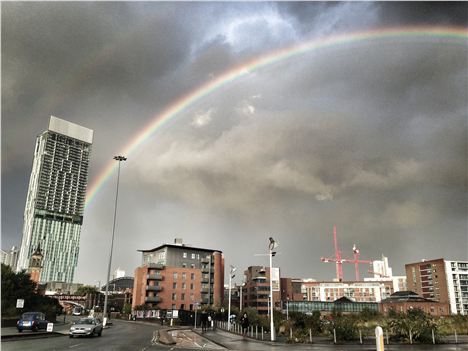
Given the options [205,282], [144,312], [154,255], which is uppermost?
[154,255]

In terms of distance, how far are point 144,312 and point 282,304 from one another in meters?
70.3

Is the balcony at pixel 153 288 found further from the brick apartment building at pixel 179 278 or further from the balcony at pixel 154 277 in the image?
the balcony at pixel 154 277

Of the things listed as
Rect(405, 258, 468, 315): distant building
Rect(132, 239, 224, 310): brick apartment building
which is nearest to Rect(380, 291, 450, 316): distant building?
Rect(405, 258, 468, 315): distant building

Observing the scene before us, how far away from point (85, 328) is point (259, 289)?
130 meters

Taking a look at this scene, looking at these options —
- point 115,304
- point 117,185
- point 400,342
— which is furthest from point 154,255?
point 400,342

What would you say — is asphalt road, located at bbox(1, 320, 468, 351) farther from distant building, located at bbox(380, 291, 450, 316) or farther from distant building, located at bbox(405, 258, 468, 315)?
distant building, located at bbox(405, 258, 468, 315)

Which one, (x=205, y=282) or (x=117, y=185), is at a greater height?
(x=117, y=185)

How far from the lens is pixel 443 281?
6747 inches

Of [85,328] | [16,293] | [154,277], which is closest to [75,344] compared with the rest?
[85,328]

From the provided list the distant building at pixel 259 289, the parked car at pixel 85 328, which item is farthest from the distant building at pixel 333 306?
the parked car at pixel 85 328

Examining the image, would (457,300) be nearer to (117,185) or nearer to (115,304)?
(115,304)

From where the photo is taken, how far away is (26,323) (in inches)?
1368

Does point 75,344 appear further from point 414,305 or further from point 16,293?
point 414,305

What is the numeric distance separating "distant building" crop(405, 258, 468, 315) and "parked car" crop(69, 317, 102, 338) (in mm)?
174107
